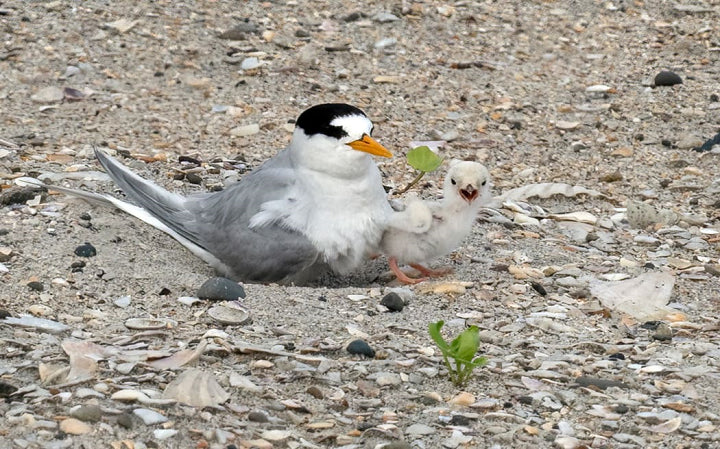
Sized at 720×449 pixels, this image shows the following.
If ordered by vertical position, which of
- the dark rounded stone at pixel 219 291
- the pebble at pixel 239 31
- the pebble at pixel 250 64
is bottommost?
the pebble at pixel 250 64

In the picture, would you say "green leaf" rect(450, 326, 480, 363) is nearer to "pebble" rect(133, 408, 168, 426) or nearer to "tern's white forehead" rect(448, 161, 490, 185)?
"pebble" rect(133, 408, 168, 426)

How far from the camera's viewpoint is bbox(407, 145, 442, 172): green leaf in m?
5.29

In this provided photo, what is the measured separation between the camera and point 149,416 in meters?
3.28

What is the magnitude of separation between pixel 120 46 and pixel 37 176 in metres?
2.17

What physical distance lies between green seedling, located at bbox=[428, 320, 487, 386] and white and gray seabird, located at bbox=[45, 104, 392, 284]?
3.66ft

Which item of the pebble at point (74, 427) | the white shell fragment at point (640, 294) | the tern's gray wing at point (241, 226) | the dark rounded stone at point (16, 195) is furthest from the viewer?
the dark rounded stone at point (16, 195)

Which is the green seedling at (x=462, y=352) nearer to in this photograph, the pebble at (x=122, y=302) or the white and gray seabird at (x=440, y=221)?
the white and gray seabird at (x=440, y=221)

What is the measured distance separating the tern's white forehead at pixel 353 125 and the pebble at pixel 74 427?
6.08 feet

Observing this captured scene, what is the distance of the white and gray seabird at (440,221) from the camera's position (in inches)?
183

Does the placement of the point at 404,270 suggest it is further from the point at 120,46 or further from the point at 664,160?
the point at 120,46

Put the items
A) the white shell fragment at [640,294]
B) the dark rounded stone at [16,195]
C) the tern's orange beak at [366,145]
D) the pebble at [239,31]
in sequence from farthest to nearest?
the pebble at [239,31] → the dark rounded stone at [16,195] → the tern's orange beak at [366,145] → the white shell fragment at [640,294]

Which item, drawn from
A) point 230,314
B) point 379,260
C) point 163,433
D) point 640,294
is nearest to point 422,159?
point 379,260

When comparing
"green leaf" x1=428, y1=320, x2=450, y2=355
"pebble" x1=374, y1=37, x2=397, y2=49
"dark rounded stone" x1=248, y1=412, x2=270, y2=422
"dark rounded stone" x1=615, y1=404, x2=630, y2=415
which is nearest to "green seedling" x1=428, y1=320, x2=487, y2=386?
"green leaf" x1=428, y1=320, x2=450, y2=355

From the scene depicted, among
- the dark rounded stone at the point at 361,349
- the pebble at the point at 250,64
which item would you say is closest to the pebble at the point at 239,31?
the pebble at the point at 250,64
